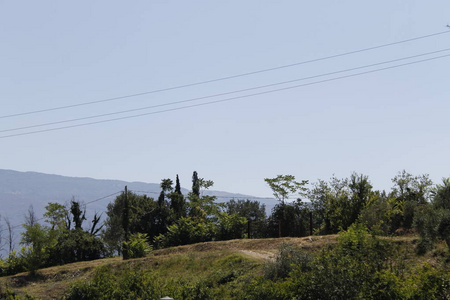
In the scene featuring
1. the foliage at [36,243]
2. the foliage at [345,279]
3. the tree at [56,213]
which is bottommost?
the foliage at [345,279]

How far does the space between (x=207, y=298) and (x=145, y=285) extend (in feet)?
7.62

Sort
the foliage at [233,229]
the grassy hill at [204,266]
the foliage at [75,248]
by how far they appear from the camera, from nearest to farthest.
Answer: the grassy hill at [204,266], the foliage at [233,229], the foliage at [75,248]

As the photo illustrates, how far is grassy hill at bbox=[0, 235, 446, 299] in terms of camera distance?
1783cm

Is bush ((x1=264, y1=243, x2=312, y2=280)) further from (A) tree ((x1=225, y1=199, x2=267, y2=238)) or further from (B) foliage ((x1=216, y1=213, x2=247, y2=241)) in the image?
(B) foliage ((x1=216, y1=213, x2=247, y2=241))

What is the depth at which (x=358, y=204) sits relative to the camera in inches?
1055

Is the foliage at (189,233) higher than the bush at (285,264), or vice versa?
the foliage at (189,233)

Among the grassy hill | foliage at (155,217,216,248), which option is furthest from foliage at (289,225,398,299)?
foliage at (155,217,216,248)

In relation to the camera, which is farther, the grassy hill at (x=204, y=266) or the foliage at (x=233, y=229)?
the foliage at (x=233, y=229)

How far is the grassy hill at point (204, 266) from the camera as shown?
17.8 m

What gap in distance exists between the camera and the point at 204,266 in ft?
69.7

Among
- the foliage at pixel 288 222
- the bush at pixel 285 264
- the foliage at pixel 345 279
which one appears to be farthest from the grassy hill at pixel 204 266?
the foliage at pixel 288 222

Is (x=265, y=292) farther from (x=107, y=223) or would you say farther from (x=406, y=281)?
(x=107, y=223)

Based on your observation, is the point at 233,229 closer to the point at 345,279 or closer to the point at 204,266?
the point at 204,266

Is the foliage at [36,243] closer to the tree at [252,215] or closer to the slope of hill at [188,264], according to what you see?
the slope of hill at [188,264]
